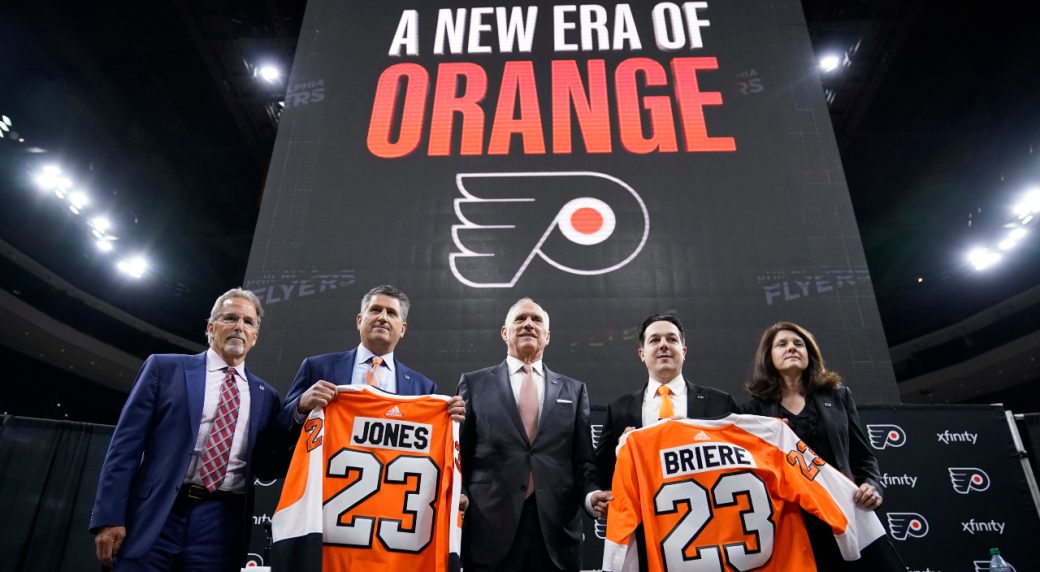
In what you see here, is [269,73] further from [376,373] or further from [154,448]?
[154,448]

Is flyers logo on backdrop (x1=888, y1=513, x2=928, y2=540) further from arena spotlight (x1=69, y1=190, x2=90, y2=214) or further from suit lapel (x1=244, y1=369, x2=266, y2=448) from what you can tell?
arena spotlight (x1=69, y1=190, x2=90, y2=214)

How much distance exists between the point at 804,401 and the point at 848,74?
7.07m

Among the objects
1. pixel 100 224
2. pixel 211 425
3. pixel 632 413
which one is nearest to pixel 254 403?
pixel 211 425

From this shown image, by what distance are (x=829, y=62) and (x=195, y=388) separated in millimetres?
8180

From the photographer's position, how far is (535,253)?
195 inches

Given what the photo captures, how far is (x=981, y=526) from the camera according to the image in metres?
3.80

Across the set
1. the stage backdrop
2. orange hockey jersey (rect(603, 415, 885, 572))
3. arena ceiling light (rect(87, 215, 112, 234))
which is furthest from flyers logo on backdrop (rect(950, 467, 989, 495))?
arena ceiling light (rect(87, 215, 112, 234))

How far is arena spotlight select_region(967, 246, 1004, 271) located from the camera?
12016 mm

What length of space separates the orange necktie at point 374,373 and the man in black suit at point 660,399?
984 mm

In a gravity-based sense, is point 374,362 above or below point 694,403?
above

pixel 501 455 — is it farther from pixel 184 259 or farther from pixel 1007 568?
pixel 184 259

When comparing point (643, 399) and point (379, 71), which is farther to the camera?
point (379, 71)

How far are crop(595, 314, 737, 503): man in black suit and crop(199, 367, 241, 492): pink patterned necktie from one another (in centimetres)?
140

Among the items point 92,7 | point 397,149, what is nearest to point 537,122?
point 397,149
